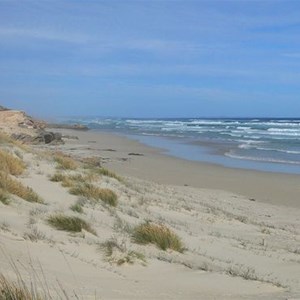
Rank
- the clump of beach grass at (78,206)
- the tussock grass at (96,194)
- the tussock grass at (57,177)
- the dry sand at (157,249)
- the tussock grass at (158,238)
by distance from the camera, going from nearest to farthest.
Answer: the dry sand at (157,249)
the tussock grass at (158,238)
the clump of beach grass at (78,206)
the tussock grass at (96,194)
the tussock grass at (57,177)

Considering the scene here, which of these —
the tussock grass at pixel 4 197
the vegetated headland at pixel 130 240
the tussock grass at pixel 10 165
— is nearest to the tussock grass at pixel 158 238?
the vegetated headland at pixel 130 240

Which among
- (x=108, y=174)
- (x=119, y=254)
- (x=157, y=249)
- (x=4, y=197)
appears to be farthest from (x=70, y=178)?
(x=119, y=254)

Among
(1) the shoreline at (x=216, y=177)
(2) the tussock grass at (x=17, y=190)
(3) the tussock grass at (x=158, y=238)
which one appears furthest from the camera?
(1) the shoreline at (x=216, y=177)

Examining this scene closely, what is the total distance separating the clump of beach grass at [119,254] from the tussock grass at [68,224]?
0.63 m

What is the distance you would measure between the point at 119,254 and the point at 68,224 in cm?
114

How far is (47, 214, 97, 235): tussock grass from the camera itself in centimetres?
634

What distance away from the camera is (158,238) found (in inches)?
247

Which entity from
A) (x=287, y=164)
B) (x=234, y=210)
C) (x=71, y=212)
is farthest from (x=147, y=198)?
(x=287, y=164)

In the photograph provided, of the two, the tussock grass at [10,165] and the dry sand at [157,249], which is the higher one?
the tussock grass at [10,165]

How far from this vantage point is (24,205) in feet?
24.4

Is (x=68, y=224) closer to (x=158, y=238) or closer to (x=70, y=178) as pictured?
(x=158, y=238)

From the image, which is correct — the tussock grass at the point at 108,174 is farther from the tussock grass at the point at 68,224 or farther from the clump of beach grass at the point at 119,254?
the clump of beach grass at the point at 119,254

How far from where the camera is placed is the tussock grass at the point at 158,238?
20.4 feet

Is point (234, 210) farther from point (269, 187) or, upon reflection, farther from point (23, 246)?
point (23, 246)
